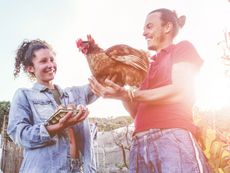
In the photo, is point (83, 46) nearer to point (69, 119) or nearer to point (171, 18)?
point (69, 119)

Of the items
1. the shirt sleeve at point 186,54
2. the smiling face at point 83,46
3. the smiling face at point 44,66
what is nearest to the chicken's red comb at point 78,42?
the smiling face at point 83,46

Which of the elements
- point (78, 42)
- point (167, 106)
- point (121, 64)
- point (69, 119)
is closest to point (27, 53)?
point (78, 42)

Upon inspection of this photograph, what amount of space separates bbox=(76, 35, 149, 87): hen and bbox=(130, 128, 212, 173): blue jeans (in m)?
0.51

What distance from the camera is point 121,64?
273 centimetres

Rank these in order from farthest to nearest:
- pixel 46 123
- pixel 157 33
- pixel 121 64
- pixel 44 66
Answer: pixel 44 66 < pixel 46 123 < pixel 121 64 < pixel 157 33

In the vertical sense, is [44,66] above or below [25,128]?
above

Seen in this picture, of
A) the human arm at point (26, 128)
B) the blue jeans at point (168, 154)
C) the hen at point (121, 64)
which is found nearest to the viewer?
the blue jeans at point (168, 154)

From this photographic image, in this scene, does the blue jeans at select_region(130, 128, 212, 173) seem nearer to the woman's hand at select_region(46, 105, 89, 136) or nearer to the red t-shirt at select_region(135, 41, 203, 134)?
the red t-shirt at select_region(135, 41, 203, 134)

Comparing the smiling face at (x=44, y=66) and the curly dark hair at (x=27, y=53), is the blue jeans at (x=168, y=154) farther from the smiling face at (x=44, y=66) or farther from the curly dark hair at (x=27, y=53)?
the curly dark hair at (x=27, y=53)

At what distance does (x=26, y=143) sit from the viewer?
3.06 meters

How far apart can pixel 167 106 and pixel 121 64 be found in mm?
581

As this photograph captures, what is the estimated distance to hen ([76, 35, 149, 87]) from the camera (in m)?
2.69

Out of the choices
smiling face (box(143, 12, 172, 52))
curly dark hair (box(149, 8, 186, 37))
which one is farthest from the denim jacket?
curly dark hair (box(149, 8, 186, 37))

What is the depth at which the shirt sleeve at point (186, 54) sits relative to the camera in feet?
7.57
